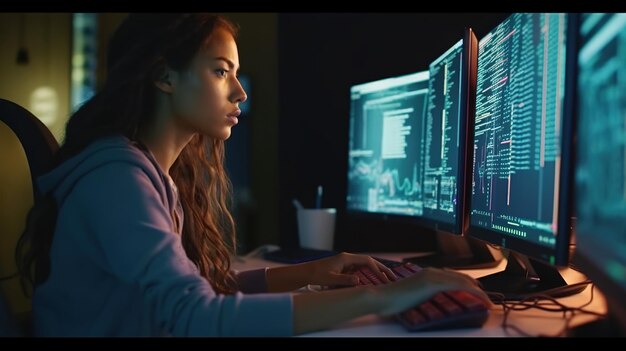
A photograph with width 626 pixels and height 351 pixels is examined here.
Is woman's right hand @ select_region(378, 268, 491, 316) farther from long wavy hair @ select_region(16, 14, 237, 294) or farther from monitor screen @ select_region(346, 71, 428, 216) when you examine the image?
monitor screen @ select_region(346, 71, 428, 216)

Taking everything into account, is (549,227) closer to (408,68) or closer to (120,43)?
(120,43)

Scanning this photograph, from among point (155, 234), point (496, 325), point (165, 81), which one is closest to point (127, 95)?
point (165, 81)

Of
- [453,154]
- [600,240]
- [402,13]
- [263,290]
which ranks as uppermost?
[402,13]

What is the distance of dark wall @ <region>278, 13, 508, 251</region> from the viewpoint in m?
1.78

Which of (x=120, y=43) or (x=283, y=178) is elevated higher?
(x=120, y=43)

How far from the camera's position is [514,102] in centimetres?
93

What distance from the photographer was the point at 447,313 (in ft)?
2.38

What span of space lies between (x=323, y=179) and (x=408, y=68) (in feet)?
1.45

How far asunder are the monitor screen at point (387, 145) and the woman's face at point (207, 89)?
22.4 inches

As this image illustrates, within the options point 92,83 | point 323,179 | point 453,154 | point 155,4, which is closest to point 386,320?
point 453,154

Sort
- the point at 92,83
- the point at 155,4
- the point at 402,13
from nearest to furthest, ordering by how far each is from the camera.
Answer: the point at 155,4 → the point at 402,13 → the point at 92,83

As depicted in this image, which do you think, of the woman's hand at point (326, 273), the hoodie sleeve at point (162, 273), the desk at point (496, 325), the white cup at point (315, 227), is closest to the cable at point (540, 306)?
the desk at point (496, 325)

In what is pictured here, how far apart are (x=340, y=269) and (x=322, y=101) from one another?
2.77 feet

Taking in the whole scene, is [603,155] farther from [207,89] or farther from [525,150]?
[207,89]
